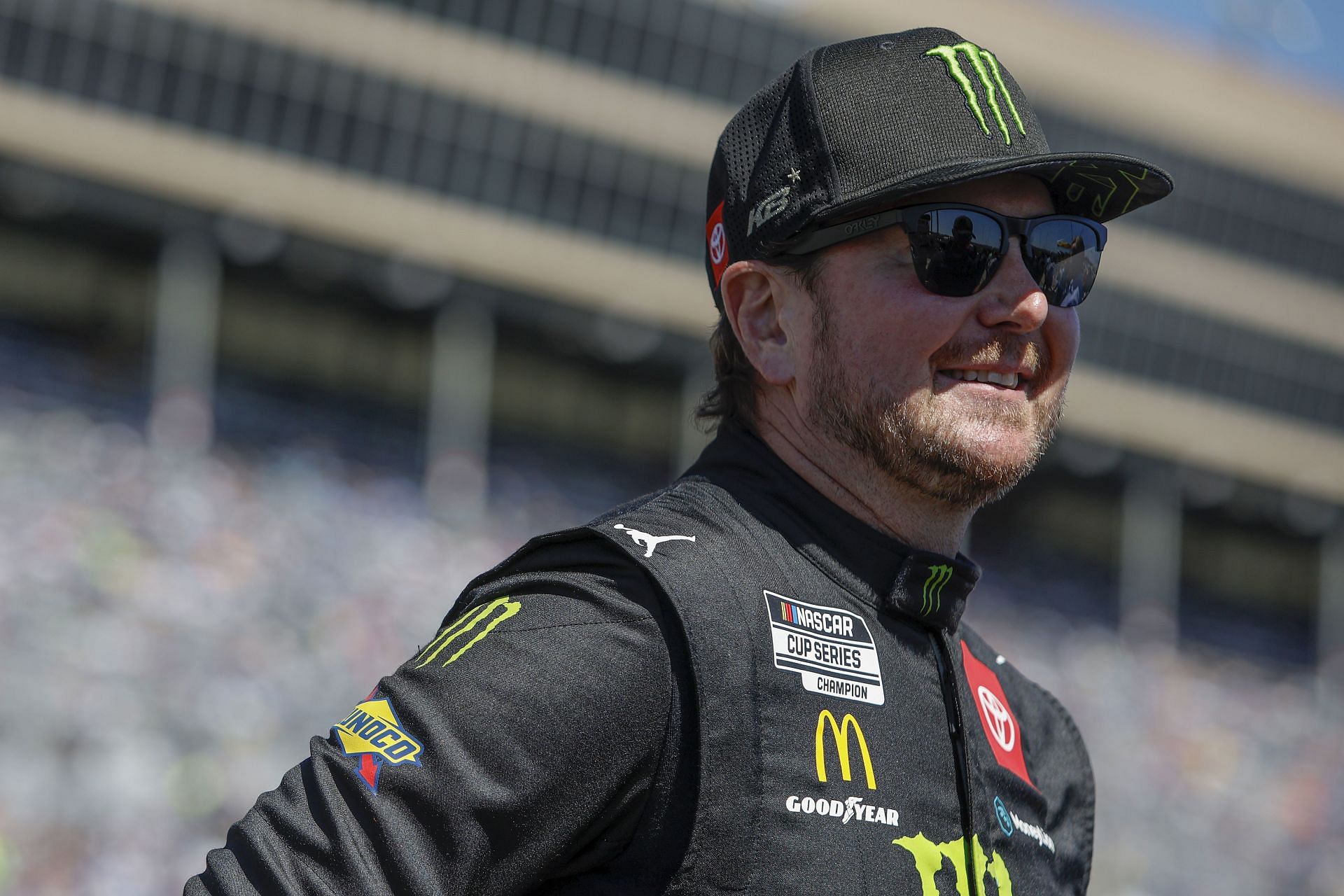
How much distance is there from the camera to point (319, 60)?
27.0 m

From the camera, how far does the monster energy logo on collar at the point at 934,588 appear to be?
1.91m

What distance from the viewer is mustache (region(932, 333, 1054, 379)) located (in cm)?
191

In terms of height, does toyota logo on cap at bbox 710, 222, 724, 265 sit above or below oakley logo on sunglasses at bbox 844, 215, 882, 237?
below

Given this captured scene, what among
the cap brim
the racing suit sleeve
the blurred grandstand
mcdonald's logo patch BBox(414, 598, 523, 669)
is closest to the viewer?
the racing suit sleeve

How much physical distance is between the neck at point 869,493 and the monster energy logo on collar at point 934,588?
0.18 feet

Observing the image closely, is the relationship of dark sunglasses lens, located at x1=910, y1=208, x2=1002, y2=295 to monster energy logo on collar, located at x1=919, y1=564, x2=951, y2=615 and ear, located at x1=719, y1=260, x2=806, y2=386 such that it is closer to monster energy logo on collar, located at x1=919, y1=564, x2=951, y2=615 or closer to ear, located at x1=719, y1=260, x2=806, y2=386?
ear, located at x1=719, y1=260, x2=806, y2=386

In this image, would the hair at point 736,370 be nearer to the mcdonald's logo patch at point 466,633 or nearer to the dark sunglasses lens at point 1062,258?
the dark sunglasses lens at point 1062,258

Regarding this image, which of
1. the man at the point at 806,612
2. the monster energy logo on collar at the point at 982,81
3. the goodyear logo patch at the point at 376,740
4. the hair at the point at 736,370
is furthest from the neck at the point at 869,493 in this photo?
the goodyear logo patch at the point at 376,740

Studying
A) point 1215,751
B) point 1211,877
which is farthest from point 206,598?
point 1215,751

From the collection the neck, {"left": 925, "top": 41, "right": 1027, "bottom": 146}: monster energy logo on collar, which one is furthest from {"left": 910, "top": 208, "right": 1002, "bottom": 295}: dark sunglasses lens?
the neck

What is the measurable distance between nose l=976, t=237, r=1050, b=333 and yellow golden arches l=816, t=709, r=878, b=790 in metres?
0.55

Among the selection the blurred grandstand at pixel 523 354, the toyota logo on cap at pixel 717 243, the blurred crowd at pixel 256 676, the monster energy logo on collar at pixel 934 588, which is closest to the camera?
the monster energy logo on collar at pixel 934 588

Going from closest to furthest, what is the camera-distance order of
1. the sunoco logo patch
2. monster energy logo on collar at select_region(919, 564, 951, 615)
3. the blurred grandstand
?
the sunoco logo patch < monster energy logo on collar at select_region(919, 564, 951, 615) < the blurred grandstand

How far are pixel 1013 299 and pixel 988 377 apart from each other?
0.35ft
